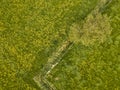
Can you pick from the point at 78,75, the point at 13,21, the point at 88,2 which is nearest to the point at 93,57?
the point at 78,75

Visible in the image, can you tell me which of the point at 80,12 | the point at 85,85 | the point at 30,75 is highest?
the point at 80,12

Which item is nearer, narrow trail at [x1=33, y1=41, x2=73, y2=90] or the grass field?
narrow trail at [x1=33, y1=41, x2=73, y2=90]

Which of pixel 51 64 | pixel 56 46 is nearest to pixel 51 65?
pixel 51 64

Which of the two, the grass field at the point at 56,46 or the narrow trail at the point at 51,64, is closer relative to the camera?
the narrow trail at the point at 51,64

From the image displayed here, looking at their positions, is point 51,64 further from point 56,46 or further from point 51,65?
point 56,46

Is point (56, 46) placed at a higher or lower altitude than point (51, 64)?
higher

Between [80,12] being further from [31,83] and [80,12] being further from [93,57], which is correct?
[31,83]

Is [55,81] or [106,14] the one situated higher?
Answer: [106,14]

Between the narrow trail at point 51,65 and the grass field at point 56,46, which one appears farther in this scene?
the grass field at point 56,46
